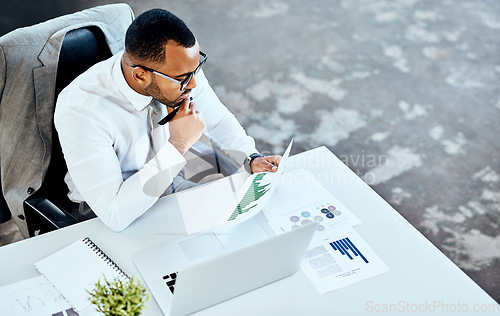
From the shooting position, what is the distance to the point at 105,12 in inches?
65.1

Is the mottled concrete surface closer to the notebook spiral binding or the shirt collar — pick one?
the shirt collar

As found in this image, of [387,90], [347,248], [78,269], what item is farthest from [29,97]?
[387,90]

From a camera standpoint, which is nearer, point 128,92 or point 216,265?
point 216,265

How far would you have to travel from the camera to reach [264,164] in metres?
1.64

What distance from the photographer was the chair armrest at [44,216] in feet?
4.95

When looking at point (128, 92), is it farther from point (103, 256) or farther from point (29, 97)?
point (103, 256)

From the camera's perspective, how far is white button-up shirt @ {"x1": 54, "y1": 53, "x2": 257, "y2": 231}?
4.53 feet

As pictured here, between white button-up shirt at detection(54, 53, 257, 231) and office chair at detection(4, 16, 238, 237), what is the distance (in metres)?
0.06

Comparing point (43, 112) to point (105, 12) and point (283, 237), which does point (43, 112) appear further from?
point (283, 237)

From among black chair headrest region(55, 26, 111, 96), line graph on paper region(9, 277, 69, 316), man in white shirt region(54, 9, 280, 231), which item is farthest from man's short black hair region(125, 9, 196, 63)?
line graph on paper region(9, 277, 69, 316)

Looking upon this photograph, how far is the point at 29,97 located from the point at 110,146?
0.29m

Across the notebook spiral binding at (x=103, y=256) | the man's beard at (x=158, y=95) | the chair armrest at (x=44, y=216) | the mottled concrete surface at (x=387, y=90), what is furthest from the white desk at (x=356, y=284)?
the mottled concrete surface at (x=387, y=90)

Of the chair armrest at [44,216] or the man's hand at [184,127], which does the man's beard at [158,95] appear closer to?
the man's hand at [184,127]

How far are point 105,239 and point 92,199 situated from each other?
0.12m
